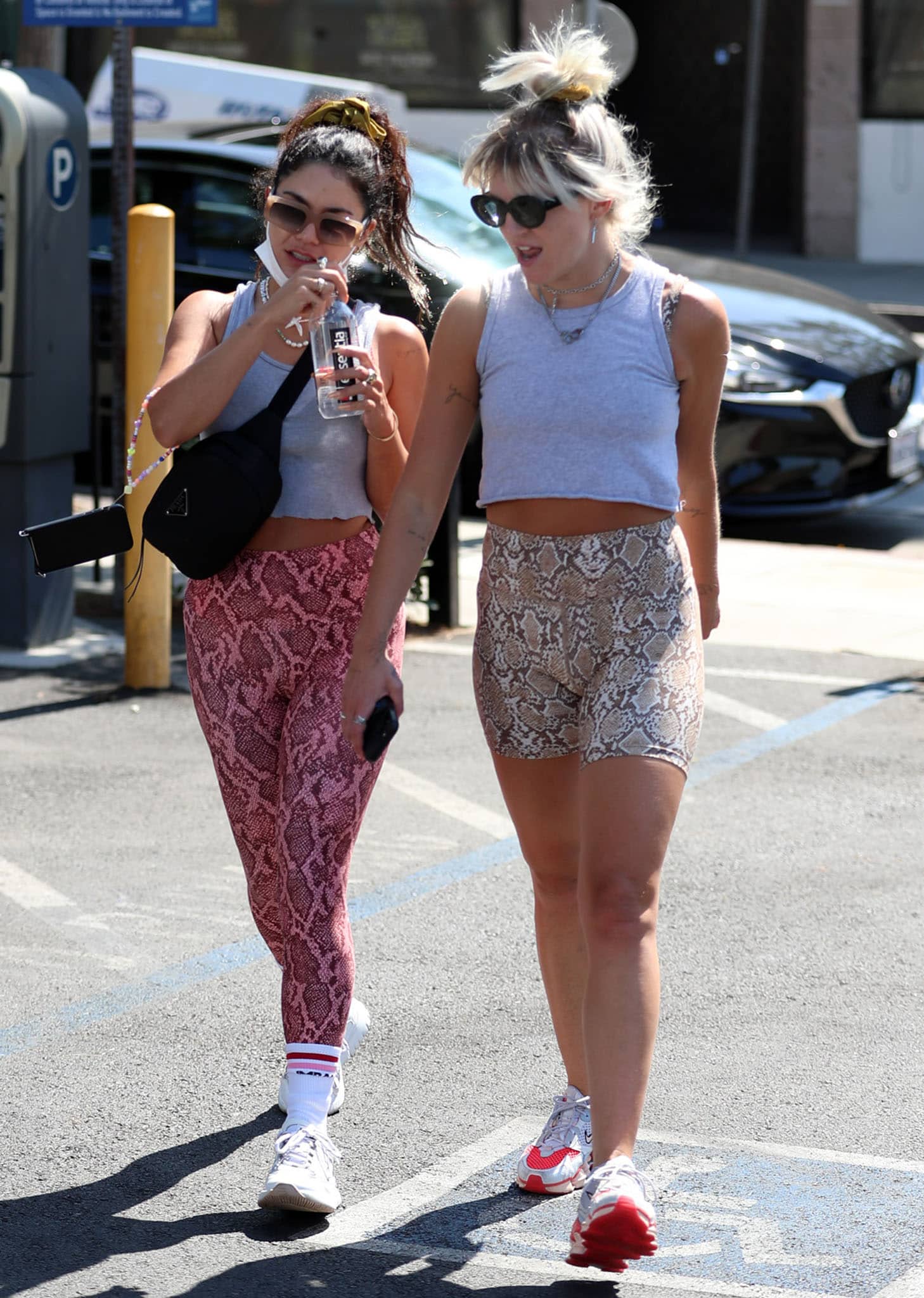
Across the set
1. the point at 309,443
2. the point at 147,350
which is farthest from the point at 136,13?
the point at 309,443

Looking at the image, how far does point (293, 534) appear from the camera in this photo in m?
3.71

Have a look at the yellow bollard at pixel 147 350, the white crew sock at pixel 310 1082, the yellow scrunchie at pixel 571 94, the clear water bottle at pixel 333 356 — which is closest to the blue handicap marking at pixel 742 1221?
the white crew sock at pixel 310 1082

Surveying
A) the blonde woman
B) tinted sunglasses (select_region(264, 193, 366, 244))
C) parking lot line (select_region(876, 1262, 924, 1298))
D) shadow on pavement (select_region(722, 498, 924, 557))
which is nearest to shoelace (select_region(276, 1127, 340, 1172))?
the blonde woman

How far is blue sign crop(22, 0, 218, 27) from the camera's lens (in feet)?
25.2

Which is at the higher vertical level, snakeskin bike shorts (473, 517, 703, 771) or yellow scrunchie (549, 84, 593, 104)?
yellow scrunchie (549, 84, 593, 104)

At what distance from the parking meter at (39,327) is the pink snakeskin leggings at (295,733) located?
404cm

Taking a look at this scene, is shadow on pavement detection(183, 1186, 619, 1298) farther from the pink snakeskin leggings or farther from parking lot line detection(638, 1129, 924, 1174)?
parking lot line detection(638, 1129, 924, 1174)

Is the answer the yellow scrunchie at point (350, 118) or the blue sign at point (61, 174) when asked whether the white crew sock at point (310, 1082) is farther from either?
the blue sign at point (61, 174)

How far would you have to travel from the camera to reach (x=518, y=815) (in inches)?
140

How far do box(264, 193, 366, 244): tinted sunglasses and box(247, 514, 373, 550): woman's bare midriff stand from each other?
1.62ft

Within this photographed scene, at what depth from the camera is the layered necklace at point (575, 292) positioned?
3.32 meters

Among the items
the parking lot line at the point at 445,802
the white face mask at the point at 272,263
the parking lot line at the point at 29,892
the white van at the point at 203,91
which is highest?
the white van at the point at 203,91

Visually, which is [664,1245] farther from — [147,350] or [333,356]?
[147,350]

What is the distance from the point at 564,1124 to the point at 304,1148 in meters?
0.46
